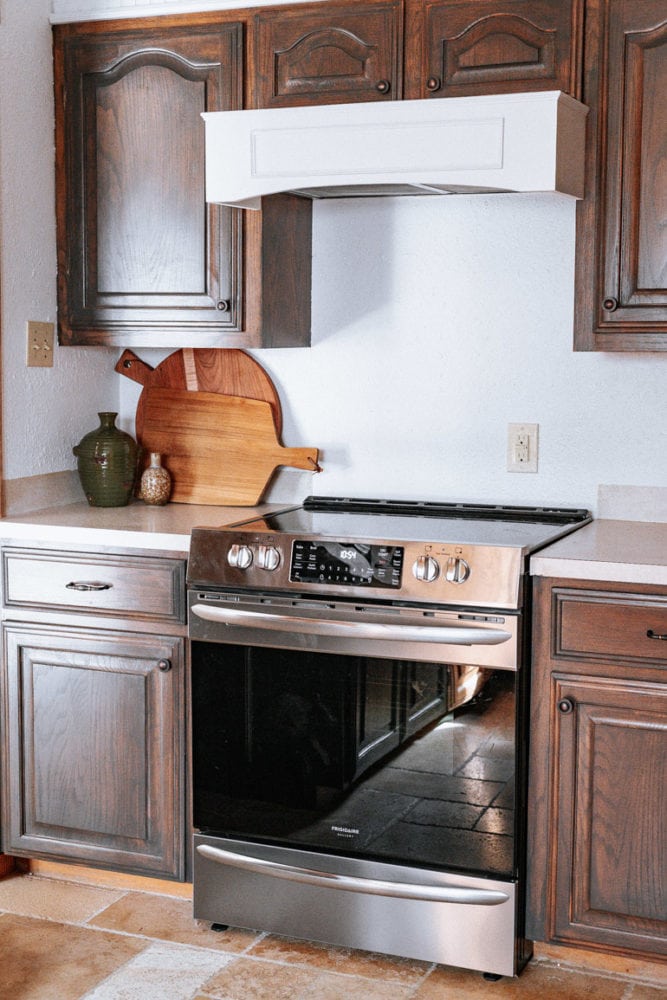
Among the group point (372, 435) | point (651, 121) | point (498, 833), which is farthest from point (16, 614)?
point (651, 121)

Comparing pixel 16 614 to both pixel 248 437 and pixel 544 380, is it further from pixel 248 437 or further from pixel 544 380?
pixel 544 380

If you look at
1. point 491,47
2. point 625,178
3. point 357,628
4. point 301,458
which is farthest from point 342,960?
point 491,47

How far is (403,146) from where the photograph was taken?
2.55 meters

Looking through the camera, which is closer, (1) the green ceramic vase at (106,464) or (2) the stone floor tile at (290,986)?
(2) the stone floor tile at (290,986)

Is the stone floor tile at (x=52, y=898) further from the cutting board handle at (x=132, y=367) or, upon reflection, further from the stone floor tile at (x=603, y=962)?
the cutting board handle at (x=132, y=367)

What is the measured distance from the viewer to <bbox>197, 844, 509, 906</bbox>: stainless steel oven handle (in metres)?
2.51

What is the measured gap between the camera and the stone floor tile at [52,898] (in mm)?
2877

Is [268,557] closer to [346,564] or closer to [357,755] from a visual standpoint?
[346,564]

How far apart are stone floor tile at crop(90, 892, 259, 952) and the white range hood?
1624 mm

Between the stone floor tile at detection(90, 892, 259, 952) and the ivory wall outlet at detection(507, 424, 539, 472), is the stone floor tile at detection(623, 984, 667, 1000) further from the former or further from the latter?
the ivory wall outlet at detection(507, 424, 539, 472)

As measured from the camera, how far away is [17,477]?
10.1 ft

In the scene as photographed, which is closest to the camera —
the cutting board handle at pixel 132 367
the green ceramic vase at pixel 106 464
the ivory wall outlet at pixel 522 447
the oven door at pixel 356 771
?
the oven door at pixel 356 771

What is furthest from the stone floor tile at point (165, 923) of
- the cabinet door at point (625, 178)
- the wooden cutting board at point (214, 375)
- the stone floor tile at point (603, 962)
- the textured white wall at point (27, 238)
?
the cabinet door at point (625, 178)

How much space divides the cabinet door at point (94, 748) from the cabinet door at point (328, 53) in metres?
1.28
